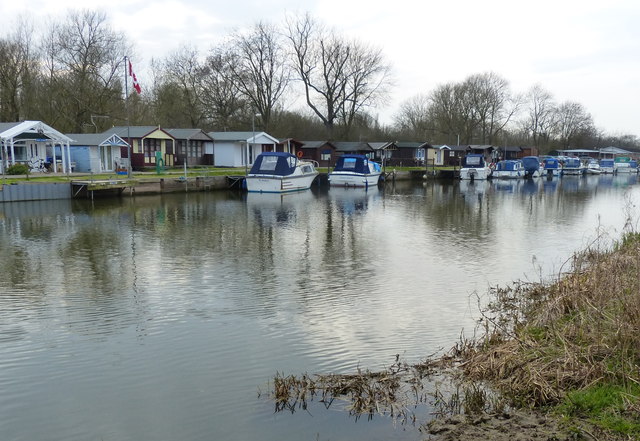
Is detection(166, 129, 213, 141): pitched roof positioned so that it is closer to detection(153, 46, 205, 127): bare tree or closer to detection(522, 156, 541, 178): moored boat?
detection(153, 46, 205, 127): bare tree

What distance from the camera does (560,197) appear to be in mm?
37656

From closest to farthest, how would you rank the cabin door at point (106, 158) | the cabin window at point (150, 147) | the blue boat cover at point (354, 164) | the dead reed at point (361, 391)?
the dead reed at point (361, 391)
the cabin door at point (106, 158)
the cabin window at point (150, 147)
the blue boat cover at point (354, 164)

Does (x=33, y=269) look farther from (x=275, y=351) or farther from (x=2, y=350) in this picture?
(x=275, y=351)

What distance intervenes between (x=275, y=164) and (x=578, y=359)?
30.8 meters

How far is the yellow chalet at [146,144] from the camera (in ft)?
129

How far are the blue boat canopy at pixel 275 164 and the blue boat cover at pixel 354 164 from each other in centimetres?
784

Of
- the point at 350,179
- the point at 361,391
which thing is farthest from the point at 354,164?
the point at 361,391

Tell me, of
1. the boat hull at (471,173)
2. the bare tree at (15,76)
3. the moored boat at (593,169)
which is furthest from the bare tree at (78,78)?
the moored boat at (593,169)

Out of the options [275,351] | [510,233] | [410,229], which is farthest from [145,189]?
[275,351]

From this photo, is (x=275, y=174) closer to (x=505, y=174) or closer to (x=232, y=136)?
(x=232, y=136)

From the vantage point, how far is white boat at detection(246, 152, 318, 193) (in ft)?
117

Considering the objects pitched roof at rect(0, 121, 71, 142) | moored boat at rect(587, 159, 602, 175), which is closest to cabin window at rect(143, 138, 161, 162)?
pitched roof at rect(0, 121, 71, 142)

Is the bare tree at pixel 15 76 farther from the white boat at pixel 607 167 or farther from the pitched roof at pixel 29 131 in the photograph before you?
the white boat at pixel 607 167

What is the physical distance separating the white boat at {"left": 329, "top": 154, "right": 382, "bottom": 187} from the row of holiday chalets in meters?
5.99
